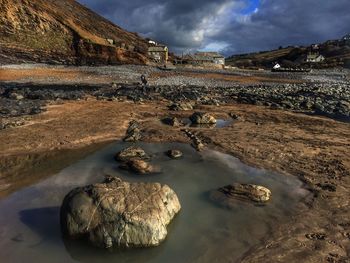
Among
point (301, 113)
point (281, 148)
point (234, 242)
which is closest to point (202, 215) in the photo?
point (234, 242)

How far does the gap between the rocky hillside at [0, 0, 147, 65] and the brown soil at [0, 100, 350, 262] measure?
38.3 m

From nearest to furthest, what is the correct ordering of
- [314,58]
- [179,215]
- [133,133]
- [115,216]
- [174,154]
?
[115,216] < [179,215] < [174,154] < [133,133] < [314,58]

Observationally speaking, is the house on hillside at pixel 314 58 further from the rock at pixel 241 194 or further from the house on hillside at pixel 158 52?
the rock at pixel 241 194

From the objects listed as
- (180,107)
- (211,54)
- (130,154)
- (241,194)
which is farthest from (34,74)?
(211,54)

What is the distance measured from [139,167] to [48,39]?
5674 cm

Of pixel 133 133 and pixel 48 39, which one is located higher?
pixel 48 39

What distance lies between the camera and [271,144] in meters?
15.9

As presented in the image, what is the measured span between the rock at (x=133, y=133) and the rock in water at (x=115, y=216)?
775 cm

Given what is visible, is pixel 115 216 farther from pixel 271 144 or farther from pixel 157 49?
pixel 157 49

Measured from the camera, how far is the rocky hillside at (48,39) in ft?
192

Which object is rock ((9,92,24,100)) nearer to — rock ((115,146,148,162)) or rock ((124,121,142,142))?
rock ((124,121,142,142))

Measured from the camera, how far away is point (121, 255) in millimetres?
7723

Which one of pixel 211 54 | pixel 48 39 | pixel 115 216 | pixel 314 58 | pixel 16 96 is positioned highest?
pixel 48 39

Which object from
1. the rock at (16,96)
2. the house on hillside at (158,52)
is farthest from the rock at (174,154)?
the house on hillside at (158,52)
